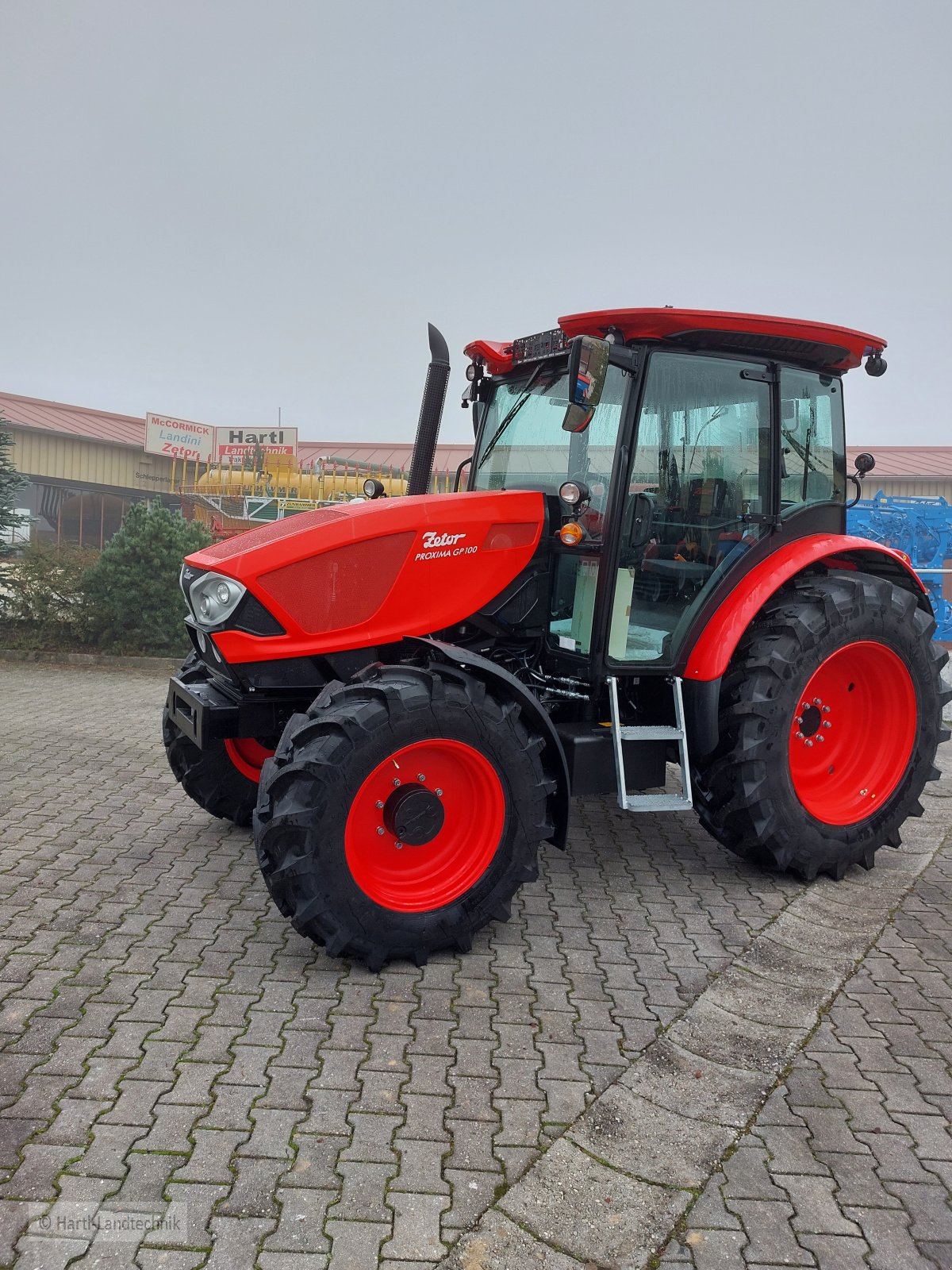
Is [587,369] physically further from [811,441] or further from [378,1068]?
[378,1068]

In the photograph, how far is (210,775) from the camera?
4.84 metres

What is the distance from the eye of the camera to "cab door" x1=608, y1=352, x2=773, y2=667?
167 inches

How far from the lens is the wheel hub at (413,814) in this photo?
360 centimetres

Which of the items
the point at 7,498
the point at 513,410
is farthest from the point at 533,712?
the point at 7,498

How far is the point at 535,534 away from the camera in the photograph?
Result: 4.35 m

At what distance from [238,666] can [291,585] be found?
15.4 inches

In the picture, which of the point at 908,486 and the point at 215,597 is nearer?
the point at 215,597

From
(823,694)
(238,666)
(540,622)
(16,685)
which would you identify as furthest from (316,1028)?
(16,685)

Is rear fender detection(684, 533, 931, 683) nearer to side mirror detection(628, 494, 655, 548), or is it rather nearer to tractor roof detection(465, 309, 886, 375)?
side mirror detection(628, 494, 655, 548)

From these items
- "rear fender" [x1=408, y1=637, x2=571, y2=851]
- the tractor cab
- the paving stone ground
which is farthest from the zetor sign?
the paving stone ground

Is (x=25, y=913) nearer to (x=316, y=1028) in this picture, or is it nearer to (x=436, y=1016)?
(x=316, y=1028)

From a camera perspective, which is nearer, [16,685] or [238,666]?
[238,666]

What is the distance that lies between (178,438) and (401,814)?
19.1 meters

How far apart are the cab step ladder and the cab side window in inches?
46.5
